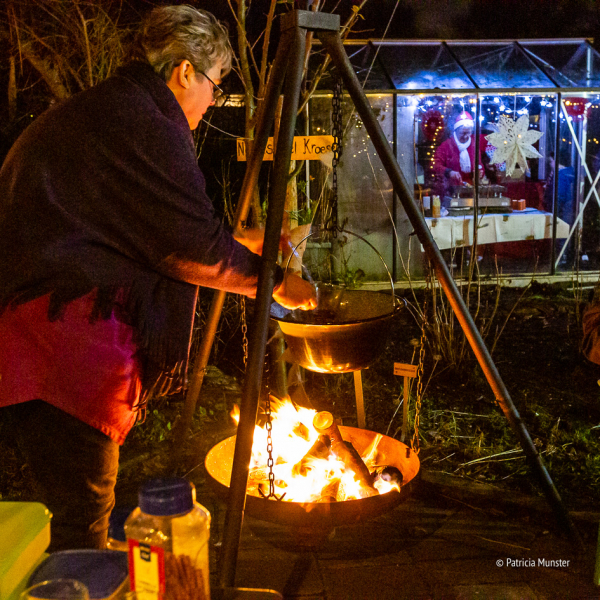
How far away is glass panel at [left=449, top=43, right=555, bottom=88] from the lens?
895 centimetres

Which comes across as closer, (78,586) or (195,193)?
(78,586)

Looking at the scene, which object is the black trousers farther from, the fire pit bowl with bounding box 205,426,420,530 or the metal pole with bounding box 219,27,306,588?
the fire pit bowl with bounding box 205,426,420,530

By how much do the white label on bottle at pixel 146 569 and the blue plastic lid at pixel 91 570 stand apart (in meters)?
0.04

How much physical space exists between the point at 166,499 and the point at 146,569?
133 millimetres

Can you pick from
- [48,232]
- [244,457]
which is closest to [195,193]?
[48,232]

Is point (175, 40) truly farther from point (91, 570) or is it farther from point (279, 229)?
point (91, 570)

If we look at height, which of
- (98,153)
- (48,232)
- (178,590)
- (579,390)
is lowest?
(579,390)

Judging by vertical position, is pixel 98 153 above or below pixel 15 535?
above

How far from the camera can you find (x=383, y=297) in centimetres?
329

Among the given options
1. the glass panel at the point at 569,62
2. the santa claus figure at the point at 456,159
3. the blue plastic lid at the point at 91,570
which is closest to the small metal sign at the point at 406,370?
the blue plastic lid at the point at 91,570

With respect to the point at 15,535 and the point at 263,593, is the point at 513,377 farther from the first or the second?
the point at 15,535

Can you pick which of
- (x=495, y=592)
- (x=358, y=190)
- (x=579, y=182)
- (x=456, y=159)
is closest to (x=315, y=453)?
(x=495, y=592)

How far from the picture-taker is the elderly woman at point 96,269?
6.27 ft

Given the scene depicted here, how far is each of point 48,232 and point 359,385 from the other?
2.20 meters
